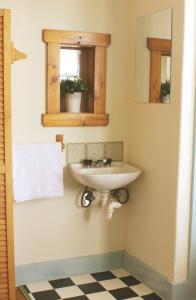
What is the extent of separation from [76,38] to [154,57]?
59 cm

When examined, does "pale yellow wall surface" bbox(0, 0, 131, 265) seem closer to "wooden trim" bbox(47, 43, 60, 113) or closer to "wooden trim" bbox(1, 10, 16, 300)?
"wooden trim" bbox(47, 43, 60, 113)

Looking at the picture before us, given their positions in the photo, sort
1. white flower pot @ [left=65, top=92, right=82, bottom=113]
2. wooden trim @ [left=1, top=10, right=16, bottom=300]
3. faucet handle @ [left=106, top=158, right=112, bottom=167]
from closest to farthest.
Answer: wooden trim @ [left=1, top=10, right=16, bottom=300]
white flower pot @ [left=65, top=92, right=82, bottom=113]
faucet handle @ [left=106, top=158, right=112, bottom=167]

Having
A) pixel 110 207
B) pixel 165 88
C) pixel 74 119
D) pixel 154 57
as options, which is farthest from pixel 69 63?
pixel 110 207

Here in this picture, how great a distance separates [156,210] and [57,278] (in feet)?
3.05

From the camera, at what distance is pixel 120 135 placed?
12.1 ft

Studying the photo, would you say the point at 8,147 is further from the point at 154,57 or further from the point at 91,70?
the point at 154,57

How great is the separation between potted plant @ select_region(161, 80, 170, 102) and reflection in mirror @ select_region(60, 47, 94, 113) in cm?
60

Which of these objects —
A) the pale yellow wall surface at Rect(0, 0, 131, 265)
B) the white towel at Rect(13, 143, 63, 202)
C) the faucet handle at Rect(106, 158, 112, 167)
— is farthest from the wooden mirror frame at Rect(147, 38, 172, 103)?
the white towel at Rect(13, 143, 63, 202)

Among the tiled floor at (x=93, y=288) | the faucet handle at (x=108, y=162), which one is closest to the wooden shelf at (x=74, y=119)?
the faucet handle at (x=108, y=162)

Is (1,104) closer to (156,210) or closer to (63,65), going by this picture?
(63,65)

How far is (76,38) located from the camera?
11.1ft

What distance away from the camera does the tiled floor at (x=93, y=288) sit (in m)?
3.26

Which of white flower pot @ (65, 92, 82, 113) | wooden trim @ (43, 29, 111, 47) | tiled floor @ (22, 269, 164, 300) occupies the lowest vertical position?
tiled floor @ (22, 269, 164, 300)

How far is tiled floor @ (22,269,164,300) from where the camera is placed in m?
3.26
